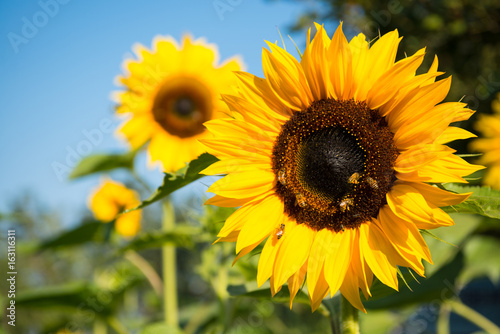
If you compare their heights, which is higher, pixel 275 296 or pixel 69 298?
pixel 69 298

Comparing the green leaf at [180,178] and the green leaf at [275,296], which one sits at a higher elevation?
the green leaf at [180,178]

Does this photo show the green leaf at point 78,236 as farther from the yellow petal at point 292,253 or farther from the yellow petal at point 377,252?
the yellow petal at point 377,252

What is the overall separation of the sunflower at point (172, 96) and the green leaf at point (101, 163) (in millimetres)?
84

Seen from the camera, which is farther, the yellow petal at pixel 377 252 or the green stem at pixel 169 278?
the green stem at pixel 169 278

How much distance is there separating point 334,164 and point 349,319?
0.34 meters

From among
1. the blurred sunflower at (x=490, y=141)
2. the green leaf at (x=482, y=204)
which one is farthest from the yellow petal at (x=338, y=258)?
the blurred sunflower at (x=490, y=141)

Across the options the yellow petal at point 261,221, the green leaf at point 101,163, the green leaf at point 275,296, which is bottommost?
the green leaf at point 275,296

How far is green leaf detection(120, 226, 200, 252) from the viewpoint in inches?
69.8

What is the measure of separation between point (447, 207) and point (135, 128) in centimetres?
171

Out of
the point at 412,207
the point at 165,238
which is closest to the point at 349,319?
the point at 412,207

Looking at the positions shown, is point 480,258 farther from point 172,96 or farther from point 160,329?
point 172,96

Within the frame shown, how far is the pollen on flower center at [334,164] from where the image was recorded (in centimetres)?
101

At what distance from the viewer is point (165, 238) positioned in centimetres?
182

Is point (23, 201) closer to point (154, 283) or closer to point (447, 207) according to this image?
point (154, 283)
